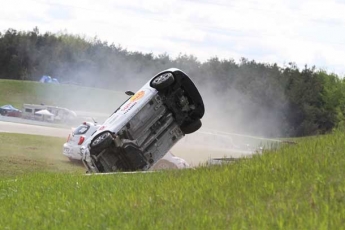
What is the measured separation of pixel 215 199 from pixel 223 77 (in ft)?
202

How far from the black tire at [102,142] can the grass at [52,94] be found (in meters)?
66.2

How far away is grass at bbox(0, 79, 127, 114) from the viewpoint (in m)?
83.5

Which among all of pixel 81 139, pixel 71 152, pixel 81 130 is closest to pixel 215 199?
pixel 81 139

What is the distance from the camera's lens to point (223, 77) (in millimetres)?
68438

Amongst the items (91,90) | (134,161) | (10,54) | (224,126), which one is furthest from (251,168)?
(10,54)

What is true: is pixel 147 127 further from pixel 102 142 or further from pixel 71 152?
pixel 71 152

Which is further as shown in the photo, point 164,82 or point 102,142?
point 164,82

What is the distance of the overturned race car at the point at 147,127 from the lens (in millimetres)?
15727

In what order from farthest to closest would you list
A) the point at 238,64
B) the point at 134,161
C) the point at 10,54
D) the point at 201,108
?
the point at 10,54
the point at 238,64
the point at 201,108
the point at 134,161

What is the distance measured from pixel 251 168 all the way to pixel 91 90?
258 feet

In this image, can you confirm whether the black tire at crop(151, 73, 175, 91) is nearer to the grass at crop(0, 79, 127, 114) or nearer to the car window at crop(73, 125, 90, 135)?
the car window at crop(73, 125, 90, 135)

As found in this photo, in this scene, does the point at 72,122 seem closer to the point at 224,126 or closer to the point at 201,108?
the point at 224,126

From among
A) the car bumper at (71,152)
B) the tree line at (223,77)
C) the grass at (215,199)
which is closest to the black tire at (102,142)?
the grass at (215,199)

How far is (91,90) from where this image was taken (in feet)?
283
